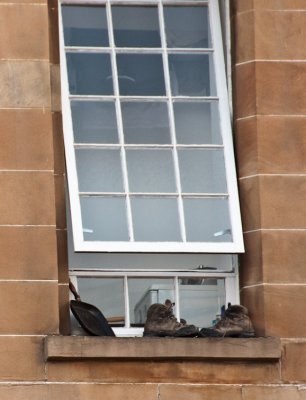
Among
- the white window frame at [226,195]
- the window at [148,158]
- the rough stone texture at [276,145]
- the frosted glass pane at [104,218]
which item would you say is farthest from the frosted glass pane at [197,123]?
the frosted glass pane at [104,218]

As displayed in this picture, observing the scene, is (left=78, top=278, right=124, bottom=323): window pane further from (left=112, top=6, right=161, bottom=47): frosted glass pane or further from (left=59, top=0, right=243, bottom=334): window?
(left=112, top=6, right=161, bottom=47): frosted glass pane

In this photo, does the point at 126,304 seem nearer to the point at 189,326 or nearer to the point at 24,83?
the point at 189,326

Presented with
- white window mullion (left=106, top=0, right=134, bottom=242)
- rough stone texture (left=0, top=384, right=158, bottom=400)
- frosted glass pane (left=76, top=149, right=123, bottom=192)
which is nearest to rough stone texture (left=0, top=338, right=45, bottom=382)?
A: rough stone texture (left=0, top=384, right=158, bottom=400)

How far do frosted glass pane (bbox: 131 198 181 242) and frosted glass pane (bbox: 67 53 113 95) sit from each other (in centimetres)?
104

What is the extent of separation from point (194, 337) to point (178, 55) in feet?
8.69

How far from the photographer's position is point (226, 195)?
1994 cm

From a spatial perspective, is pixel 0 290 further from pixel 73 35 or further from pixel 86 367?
pixel 73 35

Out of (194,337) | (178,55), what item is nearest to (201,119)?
(178,55)

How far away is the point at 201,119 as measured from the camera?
2028cm

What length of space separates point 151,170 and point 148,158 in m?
0.11

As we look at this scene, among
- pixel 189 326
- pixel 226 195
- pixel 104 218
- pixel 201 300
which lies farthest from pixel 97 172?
pixel 189 326

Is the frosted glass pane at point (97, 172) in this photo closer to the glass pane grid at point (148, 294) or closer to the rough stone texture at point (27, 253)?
the glass pane grid at point (148, 294)

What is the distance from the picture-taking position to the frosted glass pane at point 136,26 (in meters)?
20.3

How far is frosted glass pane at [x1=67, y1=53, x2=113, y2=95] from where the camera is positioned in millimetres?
20172
